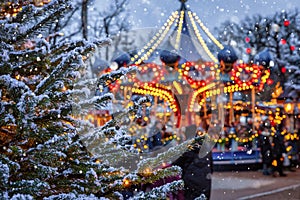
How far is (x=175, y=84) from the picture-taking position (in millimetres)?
14031

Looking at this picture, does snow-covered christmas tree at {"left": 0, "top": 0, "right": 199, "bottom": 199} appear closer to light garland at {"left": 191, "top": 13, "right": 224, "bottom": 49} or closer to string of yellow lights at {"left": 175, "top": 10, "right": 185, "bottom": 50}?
light garland at {"left": 191, "top": 13, "right": 224, "bottom": 49}

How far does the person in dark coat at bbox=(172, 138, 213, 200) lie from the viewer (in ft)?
22.4

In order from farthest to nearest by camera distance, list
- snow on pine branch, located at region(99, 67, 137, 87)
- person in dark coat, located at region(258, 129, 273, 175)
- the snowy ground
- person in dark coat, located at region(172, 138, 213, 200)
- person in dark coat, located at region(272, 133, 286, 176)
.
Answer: person in dark coat, located at region(258, 129, 273, 175), person in dark coat, located at region(272, 133, 286, 176), the snowy ground, person in dark coat, located at region(172, 138, 213, 200), snow on pine branch, located at region(99, 67, 137, 87)

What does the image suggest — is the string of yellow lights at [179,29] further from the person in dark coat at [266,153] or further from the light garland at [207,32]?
the person in dark coat at [266,153]

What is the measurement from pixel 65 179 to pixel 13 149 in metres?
Result: 0.41

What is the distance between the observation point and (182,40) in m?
12.8

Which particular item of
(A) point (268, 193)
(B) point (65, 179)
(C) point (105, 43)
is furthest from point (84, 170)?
(A) point (268, 193)

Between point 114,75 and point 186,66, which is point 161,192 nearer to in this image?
point 114,75

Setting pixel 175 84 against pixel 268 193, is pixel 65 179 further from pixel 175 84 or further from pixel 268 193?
pixel 175 84

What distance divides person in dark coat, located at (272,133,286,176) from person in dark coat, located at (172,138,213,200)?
9.03 metres

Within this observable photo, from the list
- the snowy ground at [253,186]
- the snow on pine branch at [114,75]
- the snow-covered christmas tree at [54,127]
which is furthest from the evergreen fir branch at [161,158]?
the snowy ground at [253,186]

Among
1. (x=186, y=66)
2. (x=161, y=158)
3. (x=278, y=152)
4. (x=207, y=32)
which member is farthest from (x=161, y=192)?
(x=278, y=152)

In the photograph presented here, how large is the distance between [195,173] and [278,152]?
31.5ft

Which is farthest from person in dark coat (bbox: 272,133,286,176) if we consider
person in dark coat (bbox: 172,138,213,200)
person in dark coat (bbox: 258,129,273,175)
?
person in dark coat (bbox: 172,138,213,200)
